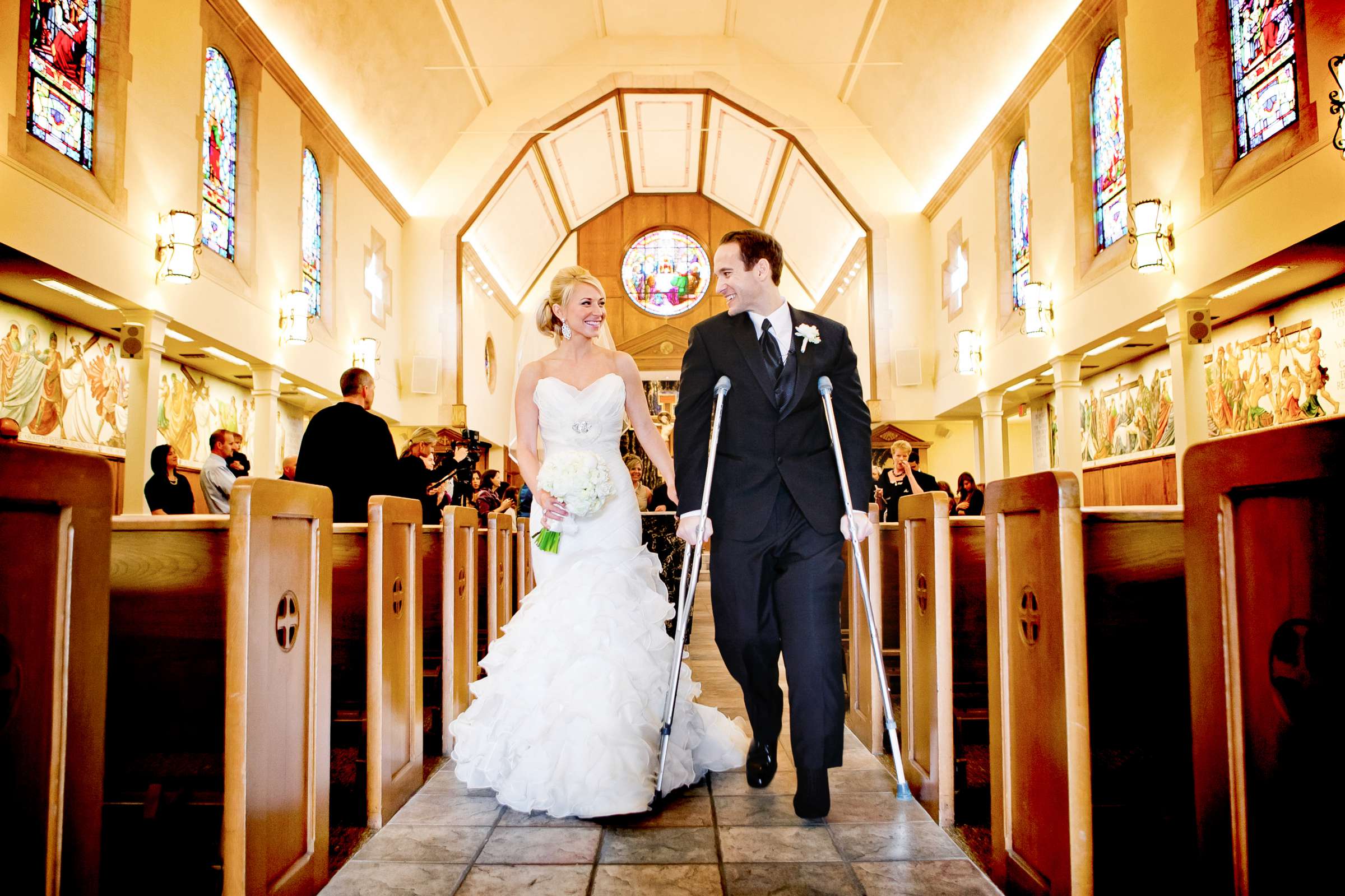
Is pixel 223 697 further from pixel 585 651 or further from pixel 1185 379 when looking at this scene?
pixel 1185 379

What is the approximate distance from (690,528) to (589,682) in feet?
2.28

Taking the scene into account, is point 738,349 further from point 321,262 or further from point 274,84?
point 321,262

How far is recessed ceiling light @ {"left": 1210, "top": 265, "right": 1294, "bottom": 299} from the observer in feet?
Result: 22.9

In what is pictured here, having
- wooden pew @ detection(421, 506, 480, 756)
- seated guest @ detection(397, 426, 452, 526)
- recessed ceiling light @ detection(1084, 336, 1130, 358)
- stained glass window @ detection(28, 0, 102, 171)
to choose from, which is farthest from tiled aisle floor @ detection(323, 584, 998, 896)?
recessed ceiling light @ detection(1084, 336, 1130, 358)

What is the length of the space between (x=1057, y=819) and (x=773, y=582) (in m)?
1.10

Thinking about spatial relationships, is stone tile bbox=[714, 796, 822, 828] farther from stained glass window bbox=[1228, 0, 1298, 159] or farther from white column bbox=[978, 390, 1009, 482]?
white column bbox=[978, 390, 1009, 482]

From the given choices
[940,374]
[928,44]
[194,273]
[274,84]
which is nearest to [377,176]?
[274,84]

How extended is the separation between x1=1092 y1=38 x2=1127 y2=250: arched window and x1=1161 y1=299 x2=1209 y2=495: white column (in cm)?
145

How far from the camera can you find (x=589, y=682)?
3107mm

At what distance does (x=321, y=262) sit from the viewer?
12.1 m

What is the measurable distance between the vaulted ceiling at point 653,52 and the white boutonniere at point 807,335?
9241mm

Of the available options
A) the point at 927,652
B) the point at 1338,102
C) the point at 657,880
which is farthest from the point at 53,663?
the point at 1338,102

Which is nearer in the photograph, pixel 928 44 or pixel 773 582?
pixel 773 582

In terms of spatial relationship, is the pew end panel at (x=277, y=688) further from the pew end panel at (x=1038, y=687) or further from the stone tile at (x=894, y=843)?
the pew end panel at (x=1038, y=687)
